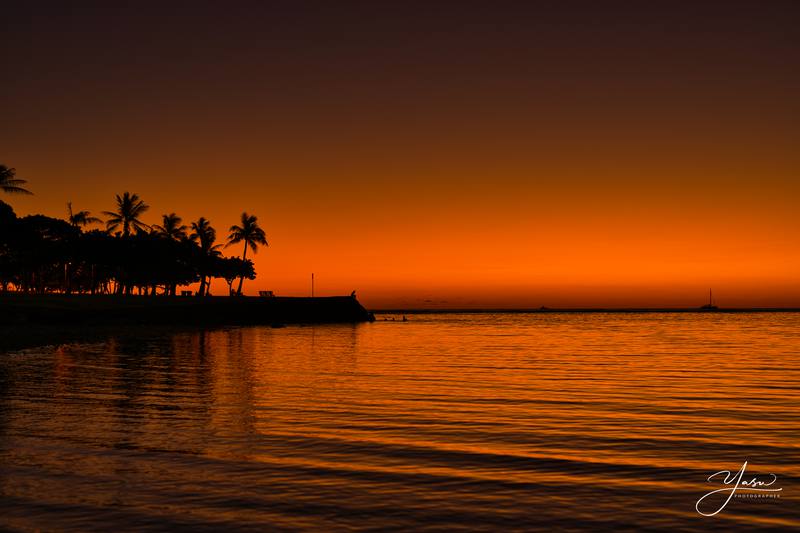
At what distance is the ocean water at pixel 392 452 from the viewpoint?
9.66 meters

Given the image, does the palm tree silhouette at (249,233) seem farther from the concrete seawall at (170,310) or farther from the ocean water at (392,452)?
the ocean water at (392,452)

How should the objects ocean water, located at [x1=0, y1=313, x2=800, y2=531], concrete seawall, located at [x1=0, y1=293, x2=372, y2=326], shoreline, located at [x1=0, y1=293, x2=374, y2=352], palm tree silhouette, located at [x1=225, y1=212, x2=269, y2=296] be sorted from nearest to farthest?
ocean water, located at [x1=0, y1=313, x2=800, y2=531], shoreline, located at [x1=0, y1=293, x2=374, y2=352], concrete seawall, located at [x1=0, y1=293, x2=372, y2=326], palm tree silhouette, located at [x1=225, y1=212, x2=269, y2=296]

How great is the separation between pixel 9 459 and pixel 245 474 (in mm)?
4742

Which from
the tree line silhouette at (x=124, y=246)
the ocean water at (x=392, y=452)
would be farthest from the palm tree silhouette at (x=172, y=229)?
the ocean water at (x=392, y=452)

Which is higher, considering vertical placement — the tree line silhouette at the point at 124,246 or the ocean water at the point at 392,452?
the tree line silhouette at the point at 124,246

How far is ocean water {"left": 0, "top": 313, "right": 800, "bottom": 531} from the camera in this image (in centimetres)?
966

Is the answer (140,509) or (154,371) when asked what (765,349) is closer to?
(154,371)

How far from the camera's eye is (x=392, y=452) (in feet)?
46.2

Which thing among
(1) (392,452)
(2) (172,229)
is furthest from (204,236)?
(1) (392,452)

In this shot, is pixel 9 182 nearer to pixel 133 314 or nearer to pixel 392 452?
pixel 133 314

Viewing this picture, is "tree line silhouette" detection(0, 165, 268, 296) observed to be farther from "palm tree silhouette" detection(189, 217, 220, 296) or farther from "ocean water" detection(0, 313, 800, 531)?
"ocean water" detection(0, 313, 800, 531)

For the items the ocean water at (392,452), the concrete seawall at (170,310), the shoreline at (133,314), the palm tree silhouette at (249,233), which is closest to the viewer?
the ocean water at (392,452)

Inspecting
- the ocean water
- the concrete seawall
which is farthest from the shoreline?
the ocean water

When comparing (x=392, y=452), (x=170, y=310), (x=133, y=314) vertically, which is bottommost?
(x=392, y=452)
